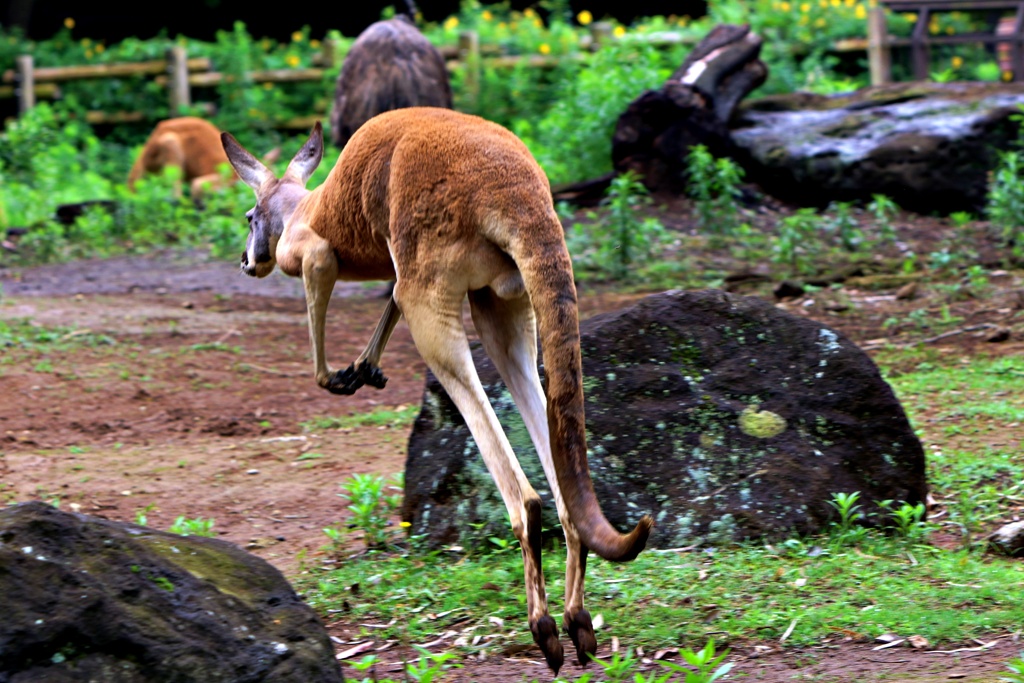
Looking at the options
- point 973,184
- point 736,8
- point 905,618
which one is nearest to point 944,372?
point 905,618

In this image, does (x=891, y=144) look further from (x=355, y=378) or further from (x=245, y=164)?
(x=355, y=378)

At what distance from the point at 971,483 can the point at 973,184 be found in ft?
24.8

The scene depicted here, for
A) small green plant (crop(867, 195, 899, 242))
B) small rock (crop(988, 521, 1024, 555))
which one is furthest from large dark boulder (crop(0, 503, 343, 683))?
small green plant (crop(867, 195, 899, 242))

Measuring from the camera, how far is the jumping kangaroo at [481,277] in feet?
11.9

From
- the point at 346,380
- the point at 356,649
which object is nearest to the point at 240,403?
the point at 346,380

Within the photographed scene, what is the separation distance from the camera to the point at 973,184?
1247cm

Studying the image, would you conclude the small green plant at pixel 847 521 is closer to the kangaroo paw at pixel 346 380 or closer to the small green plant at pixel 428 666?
the small green plant at pixel 428 666

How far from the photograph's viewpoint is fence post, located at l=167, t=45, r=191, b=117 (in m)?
19.0

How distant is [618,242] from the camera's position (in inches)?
433

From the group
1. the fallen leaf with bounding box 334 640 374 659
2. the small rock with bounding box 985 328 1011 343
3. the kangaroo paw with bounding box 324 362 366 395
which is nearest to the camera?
the fallen leaf with bounding box 334 640 374 659

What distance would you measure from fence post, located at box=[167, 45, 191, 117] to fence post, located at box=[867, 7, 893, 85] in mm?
9938

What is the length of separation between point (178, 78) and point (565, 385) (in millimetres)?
16851

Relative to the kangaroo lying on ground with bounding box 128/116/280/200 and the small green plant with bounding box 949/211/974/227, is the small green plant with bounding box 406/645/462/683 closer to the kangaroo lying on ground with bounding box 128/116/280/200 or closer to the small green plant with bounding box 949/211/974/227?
the small green plant with bounding box 949/211/974/227

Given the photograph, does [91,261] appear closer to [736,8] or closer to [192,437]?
[192,437]
